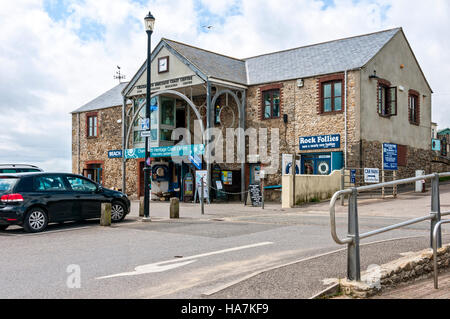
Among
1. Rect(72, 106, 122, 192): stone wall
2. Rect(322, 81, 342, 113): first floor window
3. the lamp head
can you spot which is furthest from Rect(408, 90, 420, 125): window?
Rect(72, 106, 122, 192): stone wall

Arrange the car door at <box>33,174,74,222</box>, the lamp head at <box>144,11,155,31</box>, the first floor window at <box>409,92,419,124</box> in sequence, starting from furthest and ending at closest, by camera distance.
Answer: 1. the first floor window at <box>409,92,419,124</box>
2. the lamp head at <box>144,11,155,31</box>
3. the car door at <box>33,174,74,222</box>

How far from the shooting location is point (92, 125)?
3347 cm

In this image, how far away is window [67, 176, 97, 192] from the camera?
1300 centimetres

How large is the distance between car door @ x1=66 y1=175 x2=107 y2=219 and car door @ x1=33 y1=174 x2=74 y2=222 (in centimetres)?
27

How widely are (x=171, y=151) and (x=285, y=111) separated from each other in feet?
20.9

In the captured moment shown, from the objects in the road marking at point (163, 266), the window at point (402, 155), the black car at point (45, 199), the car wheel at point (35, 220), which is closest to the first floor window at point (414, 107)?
the window at point (402, 155)

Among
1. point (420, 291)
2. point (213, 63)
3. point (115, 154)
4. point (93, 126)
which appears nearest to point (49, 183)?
point (420, 291)

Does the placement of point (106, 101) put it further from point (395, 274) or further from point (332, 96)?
point (395, 274)

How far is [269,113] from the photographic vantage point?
2466 cm

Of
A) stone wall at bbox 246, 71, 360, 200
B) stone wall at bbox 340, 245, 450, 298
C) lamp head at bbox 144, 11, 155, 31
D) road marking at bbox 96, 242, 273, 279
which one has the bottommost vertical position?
road marking at bbox 96, 242, 273, 279

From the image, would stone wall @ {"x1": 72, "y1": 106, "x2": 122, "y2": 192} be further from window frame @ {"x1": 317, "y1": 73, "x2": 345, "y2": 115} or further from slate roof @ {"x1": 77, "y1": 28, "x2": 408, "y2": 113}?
window frame @ {"x1": 317, "y1": 73, "x2": 345, "y2": 115}

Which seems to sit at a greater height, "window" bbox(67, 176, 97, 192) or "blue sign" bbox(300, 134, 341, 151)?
"blue sign" bbox(300, 134, 341, 151)

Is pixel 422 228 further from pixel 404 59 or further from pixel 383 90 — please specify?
pixel 404 59
